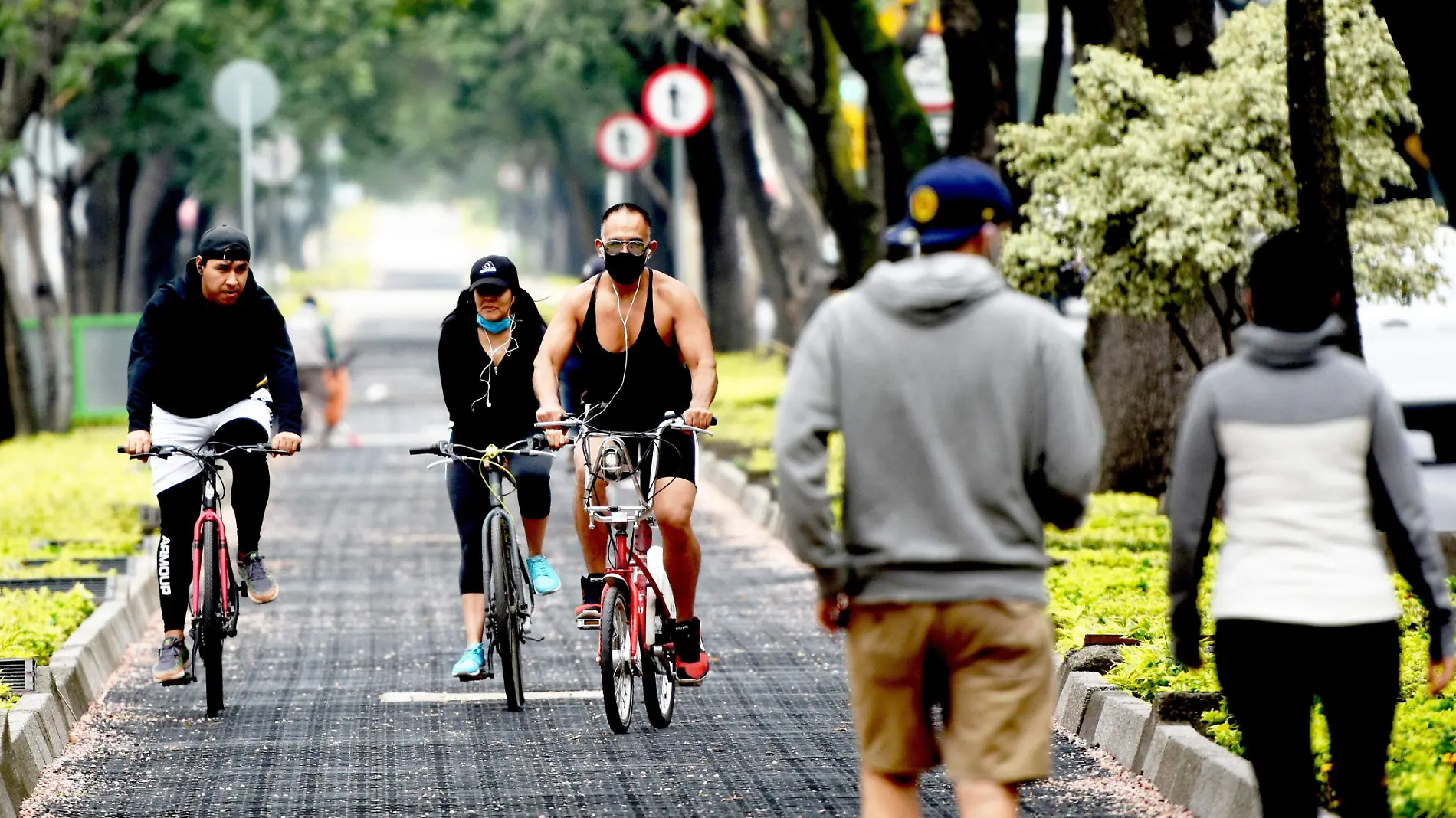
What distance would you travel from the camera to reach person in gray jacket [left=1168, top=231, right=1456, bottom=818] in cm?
489

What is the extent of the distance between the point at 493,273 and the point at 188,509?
1438 mm

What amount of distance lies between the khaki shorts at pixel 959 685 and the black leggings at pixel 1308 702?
0.41m

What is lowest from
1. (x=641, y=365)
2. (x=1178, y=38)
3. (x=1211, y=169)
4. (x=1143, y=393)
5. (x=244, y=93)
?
(x=1143, y=393)

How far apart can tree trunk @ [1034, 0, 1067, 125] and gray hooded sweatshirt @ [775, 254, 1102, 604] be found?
36.4 feet

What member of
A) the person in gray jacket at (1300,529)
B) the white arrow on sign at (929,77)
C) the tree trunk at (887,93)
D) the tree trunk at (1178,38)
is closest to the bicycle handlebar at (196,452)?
the person in gray jacket at (1300,529)

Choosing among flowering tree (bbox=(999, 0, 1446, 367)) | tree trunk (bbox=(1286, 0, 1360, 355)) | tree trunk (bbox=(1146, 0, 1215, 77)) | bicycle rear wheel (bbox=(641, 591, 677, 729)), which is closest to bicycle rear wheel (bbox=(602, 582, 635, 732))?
bicycle rear wheel (bbox=(641, 591, 677, 729))

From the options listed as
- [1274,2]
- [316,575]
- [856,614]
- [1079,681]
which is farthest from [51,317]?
[856,614]

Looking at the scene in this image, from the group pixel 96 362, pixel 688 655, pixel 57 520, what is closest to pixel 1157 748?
pixel 688 655

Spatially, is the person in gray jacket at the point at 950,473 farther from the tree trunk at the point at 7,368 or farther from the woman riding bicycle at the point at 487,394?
the tree trunk at the point at 7,368

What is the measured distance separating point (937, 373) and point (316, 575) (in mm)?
9455

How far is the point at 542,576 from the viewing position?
369 inches

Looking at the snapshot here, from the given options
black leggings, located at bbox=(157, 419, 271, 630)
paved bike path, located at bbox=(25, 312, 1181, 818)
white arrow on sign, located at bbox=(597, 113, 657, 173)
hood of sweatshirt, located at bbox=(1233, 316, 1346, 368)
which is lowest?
paved bike path, located at bbox=(25, 312, 1181, 818)

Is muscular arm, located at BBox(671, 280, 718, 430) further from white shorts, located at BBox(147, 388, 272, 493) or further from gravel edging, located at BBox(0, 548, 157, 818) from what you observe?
gravel edging, located at BBox(0, 548, 157, 818)

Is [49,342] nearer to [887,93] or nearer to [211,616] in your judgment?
A: [887,93]
